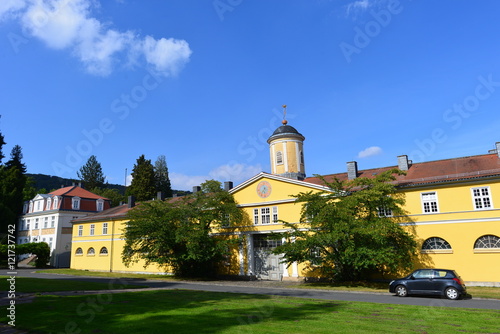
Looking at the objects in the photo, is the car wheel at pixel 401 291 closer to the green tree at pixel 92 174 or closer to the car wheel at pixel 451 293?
the car wheel at pixel 451 293

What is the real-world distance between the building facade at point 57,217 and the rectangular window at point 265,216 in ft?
105

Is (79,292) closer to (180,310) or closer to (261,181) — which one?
(180,310)

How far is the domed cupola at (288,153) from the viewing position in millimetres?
32312

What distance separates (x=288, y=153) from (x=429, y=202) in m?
13.1


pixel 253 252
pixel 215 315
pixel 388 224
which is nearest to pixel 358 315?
pixel 215 315

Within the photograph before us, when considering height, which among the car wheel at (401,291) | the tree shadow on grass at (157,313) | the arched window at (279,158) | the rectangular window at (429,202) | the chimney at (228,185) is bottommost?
the car wheel at (401,291)

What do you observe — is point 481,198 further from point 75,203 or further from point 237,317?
point 75,203

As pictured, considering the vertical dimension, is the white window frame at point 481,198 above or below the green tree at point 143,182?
below

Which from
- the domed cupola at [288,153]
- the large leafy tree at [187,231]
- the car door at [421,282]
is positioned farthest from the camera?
the domed cupola at [288,153]

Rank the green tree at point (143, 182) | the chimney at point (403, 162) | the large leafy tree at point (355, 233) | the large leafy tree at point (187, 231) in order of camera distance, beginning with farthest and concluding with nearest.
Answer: the green tree at point (143, 182) → the large leafy tree at point (187, 231) → the chimney at point (403, 162) → the large leafy tree at point (355, 233)

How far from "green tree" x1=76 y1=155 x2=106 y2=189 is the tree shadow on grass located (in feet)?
247

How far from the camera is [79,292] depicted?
17859 mm

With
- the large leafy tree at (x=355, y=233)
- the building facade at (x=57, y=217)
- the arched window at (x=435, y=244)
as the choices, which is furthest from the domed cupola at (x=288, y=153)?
the building facade at (x=57, y=217)

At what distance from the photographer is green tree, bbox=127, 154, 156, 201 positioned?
58.9 meters
